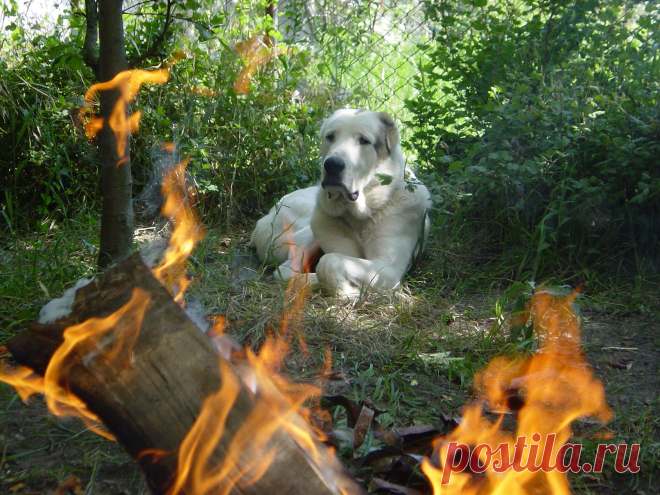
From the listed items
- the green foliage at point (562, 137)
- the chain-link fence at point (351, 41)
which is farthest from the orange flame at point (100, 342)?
the chain-link fence at point (351, 41)

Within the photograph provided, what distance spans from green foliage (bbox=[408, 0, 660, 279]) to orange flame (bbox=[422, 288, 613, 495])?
721 mm

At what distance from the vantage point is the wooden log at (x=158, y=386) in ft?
4.40

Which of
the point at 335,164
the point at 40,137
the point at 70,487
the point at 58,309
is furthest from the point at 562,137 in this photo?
the point at 40,137

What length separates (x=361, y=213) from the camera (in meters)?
3.61

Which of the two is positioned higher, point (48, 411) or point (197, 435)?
point (197, 435)

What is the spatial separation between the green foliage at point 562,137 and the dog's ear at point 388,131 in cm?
34

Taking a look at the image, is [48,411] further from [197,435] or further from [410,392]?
[410,392]

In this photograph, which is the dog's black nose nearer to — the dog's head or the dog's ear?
the dog's head

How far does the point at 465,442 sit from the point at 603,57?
9.67 ft

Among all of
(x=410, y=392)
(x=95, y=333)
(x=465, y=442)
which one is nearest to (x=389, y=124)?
(x=410, y=392)

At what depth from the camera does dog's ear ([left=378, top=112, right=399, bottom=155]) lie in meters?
3.67

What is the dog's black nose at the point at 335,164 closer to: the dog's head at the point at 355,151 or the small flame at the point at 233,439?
the dog's head at the point at 355,151

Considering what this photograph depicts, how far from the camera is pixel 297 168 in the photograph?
484 cm

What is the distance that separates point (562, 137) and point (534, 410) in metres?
1.92
